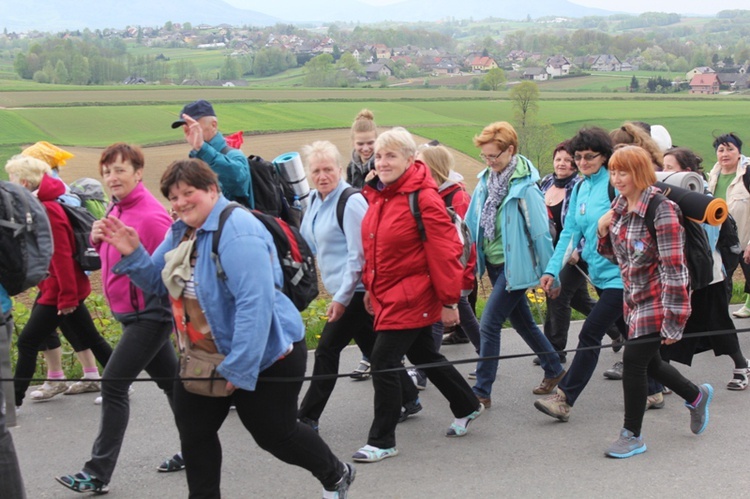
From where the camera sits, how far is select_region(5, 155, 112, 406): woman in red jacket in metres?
5.38

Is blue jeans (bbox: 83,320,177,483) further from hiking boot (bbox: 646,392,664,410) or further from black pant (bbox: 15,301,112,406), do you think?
hiking boot (bbox: 646,392,664,410)

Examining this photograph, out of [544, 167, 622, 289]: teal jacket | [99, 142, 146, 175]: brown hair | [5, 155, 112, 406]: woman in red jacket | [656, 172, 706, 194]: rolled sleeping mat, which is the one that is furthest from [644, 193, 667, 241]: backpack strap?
[5, 155, 112, 406]: woman in red jacket

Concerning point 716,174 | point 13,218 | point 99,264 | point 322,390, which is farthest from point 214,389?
point 716,174

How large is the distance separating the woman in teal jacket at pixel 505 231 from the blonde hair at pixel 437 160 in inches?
9.3

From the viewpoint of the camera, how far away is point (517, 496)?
4504 millimetres

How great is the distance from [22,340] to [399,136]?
9.40ft

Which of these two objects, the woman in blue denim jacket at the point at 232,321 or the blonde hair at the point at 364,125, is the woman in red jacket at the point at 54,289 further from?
the blonde hair at the point at 364,125

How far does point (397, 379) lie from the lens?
505 centimetres

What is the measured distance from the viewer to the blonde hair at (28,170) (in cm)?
536

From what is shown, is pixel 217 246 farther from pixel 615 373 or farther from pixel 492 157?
pixel 615 373

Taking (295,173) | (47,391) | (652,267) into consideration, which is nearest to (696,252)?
(652,267)

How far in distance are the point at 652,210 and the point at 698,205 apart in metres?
0.24

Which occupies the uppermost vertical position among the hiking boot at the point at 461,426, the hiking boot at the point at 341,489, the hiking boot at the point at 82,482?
the hiking boot at the point at 341,489

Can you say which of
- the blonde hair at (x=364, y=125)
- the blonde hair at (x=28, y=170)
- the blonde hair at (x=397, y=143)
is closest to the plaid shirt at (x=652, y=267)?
the blonde hair at (x=397, y=143)
